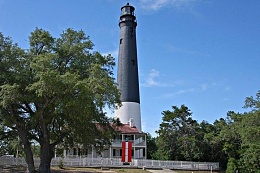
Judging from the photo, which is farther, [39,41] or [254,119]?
[254,119]

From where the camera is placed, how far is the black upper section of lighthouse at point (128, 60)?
44719mm

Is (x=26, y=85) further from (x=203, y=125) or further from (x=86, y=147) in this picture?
(x=203, y=125)

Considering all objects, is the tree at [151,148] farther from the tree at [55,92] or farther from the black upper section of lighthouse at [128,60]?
the tree at [55,92]

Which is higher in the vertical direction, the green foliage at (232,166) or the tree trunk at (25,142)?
the tree trunk at (25,142)

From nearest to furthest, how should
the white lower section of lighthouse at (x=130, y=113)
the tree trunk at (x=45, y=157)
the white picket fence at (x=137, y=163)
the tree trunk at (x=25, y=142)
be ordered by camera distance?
the tree trunk at (x=25, y=142) → the tree trunk at (x=45, y=157) → the white picket fence at (x=137, y=163) → the white lower section of lighthouse at (x=130, y=113)

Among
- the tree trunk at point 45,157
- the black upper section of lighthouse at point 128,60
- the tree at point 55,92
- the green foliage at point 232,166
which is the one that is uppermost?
the black upper section of lighthouse at point 128,60

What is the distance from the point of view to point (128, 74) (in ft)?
148

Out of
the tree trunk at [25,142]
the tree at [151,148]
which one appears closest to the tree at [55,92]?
the tree trunk at [25,142]

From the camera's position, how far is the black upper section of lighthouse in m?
44.7

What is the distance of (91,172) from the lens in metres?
30.3

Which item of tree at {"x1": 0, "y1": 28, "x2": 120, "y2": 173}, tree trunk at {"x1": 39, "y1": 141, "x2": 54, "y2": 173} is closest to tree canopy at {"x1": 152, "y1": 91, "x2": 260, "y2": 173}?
tree at {"x1": 0, "y1": 28, "x2": 120, "y2": 173}

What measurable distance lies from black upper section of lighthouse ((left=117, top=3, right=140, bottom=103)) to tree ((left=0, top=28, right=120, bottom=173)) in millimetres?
16334

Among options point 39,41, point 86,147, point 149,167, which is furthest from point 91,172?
point 39,41

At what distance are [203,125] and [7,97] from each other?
96.4 feet
